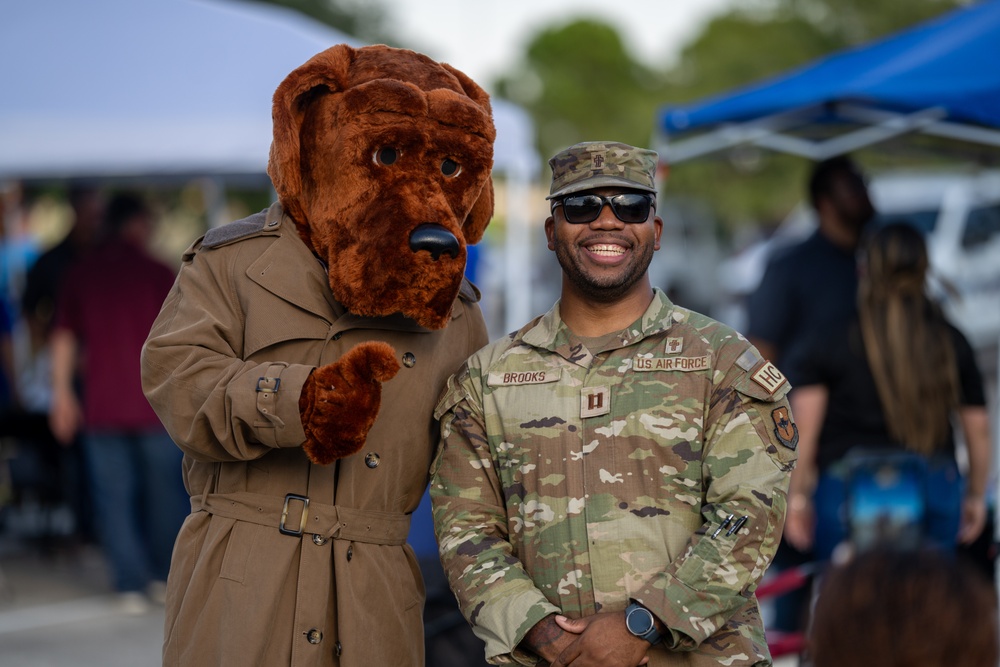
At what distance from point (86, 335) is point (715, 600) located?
4652 millimetres

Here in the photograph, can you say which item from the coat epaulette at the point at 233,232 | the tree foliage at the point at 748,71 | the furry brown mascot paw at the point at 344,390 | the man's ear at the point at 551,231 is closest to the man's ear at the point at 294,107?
the coat epaulette at the point at 233,232

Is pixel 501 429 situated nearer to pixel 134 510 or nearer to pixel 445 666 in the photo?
pixel 445 666

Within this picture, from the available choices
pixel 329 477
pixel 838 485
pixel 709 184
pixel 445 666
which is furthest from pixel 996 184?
pixel 709 184

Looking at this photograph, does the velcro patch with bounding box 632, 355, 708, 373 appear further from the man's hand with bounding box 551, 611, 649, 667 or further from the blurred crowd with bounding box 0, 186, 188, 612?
the blurred crowd with bounding box 0, 186, 188, 612

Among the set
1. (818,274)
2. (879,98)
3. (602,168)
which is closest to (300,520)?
(602,168)

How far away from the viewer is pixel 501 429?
106 inches

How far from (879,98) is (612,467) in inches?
106

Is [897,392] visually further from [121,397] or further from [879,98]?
[121,397]

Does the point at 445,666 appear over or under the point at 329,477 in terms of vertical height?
under

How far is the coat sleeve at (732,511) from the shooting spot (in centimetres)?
246

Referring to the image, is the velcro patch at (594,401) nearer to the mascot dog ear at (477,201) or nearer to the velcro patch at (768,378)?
the velcro patch at (768,378)

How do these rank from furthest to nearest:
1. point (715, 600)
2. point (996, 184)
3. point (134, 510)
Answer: point (996, 184), point (134, 510), point (715, 600)

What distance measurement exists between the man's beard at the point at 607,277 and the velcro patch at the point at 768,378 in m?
0.35

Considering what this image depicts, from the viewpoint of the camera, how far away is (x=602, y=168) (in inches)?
105
